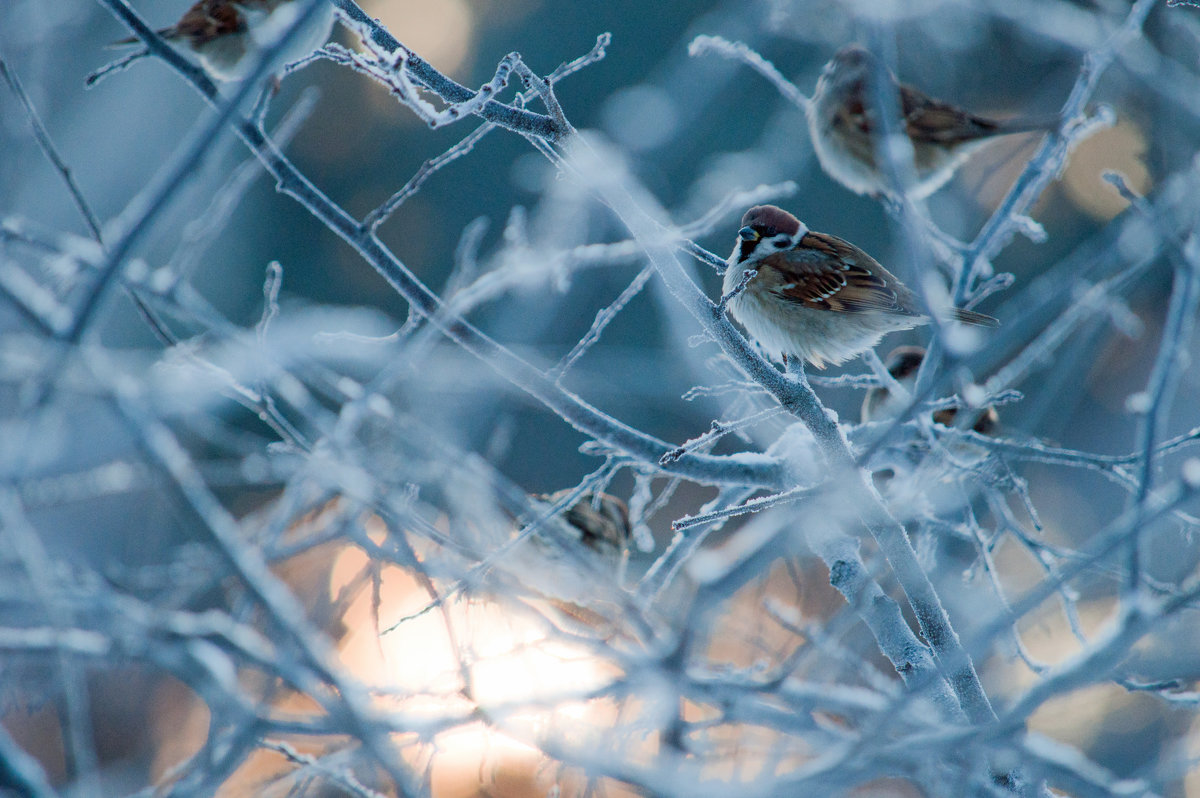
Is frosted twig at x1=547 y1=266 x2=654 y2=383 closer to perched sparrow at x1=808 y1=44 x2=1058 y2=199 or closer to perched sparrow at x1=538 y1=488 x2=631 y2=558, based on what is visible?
perched sparrow at x1=538 y1=488 x2=631 y2=558

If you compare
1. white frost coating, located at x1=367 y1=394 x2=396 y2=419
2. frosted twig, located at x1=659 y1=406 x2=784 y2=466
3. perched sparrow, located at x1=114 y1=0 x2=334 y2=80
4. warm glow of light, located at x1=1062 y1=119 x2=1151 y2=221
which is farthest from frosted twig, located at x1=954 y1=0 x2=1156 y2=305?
warm glow of light, located at x1=1062 y1=119 x2=1151 y2=221

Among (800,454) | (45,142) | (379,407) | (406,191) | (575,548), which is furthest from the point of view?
(575,548)

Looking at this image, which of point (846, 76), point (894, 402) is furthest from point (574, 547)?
point (846, 76)

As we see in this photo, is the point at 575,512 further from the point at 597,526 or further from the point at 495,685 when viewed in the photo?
the point at 495,685

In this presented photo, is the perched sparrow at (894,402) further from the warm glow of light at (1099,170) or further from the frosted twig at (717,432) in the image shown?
the warm glow of light at (1099,170)

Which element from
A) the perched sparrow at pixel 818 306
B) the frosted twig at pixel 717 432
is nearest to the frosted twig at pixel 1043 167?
the perched sparrow at pixel 818 306
